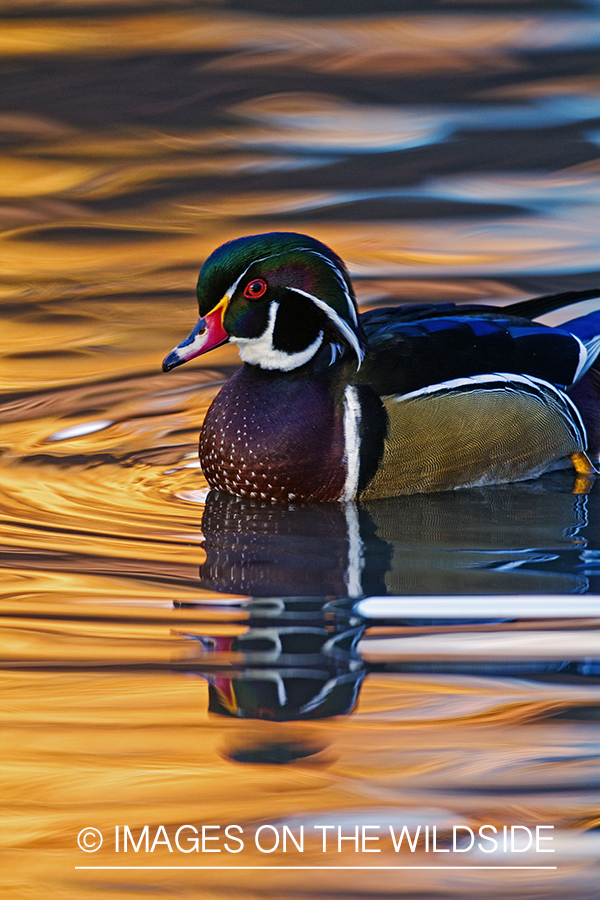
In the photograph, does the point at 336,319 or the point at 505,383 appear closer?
the point at 336,319

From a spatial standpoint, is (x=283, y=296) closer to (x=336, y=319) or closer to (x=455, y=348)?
(x=336, y=319)

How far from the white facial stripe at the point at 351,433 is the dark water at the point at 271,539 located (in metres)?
0.15

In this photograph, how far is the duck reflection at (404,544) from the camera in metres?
4.18

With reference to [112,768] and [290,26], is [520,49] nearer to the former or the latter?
[290,26]

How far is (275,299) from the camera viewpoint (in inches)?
190

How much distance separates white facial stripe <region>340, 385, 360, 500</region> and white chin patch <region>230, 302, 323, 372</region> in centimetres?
21

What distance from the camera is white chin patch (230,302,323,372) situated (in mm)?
4898

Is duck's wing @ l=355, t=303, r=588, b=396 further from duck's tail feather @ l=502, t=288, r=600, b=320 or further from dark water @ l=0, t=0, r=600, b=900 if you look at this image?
dark water @ l=0, t=0, r=600, b=900

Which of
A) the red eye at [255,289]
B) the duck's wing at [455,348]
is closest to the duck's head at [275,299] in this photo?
the red eye at [255,289]

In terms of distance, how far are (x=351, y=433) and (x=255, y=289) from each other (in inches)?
23.9

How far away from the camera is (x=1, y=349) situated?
21.7 feet

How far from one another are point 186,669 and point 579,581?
4.23 feet

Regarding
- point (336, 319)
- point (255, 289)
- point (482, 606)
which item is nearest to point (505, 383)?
point (336, 319)

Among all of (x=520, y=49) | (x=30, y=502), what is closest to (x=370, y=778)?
(x=30, y=502)
